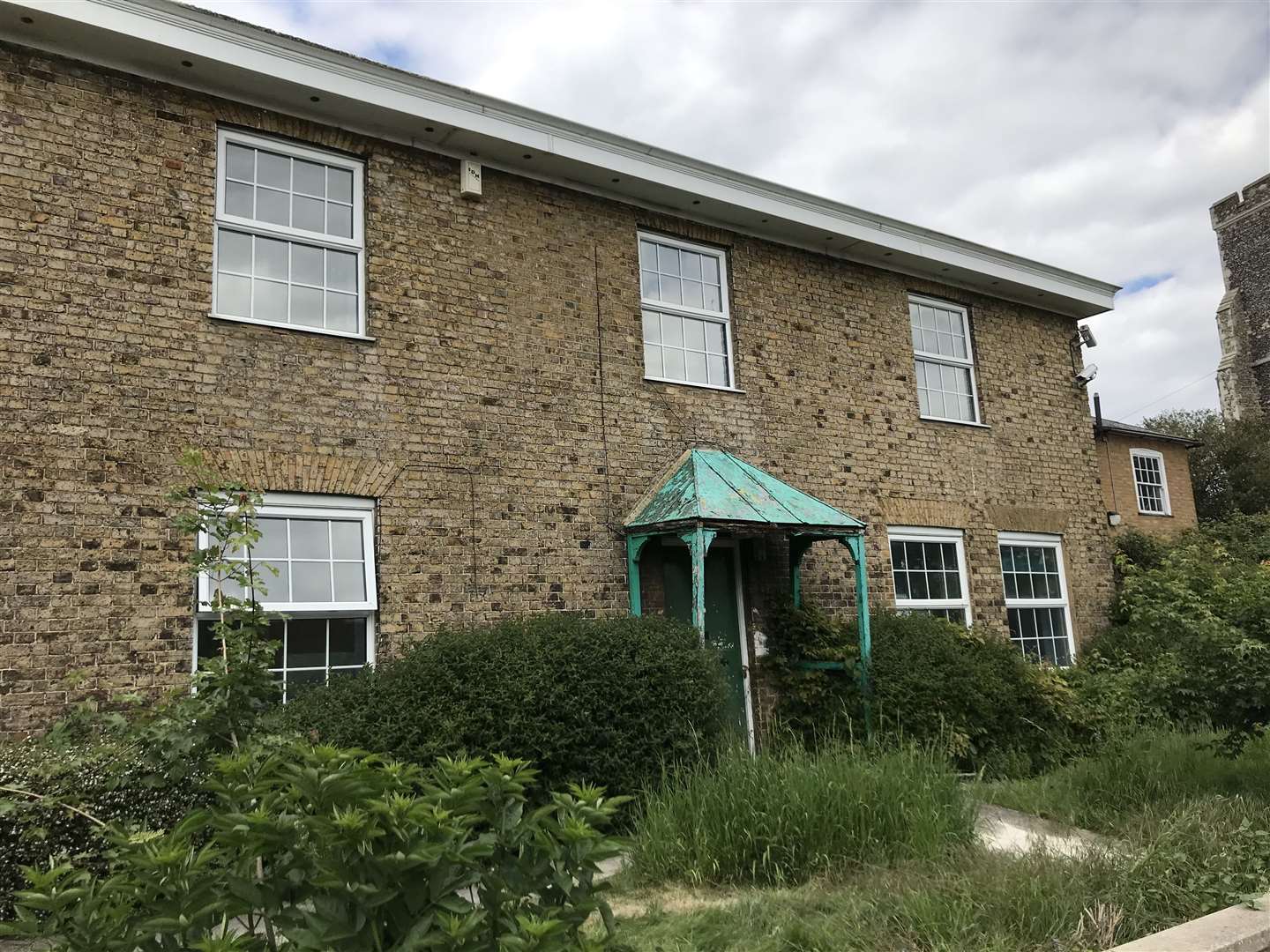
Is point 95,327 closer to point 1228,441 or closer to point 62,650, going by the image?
point 62,650

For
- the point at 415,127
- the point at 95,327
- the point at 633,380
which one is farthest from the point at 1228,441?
the point at 95,327

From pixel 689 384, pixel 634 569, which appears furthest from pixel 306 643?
pixel 689 384

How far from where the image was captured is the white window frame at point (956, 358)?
1250 cm

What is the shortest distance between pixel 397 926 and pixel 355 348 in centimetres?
642

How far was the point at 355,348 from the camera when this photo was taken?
8375mm

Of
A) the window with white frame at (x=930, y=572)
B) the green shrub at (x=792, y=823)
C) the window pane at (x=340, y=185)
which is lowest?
the green shrub at (x=792, y=823)

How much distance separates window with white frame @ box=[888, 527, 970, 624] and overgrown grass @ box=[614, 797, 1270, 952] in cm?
587

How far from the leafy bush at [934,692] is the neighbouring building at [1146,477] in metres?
9.46

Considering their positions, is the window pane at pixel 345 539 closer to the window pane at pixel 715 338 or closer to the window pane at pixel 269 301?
the window pane at pixel 269 301

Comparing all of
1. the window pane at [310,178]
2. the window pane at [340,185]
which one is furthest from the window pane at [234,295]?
the window pane at [340,185]

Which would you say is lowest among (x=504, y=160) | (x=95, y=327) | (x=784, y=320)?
(x=95, y=327)

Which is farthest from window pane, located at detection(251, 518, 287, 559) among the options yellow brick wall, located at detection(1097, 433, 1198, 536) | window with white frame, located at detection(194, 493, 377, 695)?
yellow brick wall, located at detection(1097, 433, 1198, 536)

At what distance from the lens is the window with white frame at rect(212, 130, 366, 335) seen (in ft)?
26.6

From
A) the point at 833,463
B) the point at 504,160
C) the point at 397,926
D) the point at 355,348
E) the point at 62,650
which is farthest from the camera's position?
the point at 833,463
